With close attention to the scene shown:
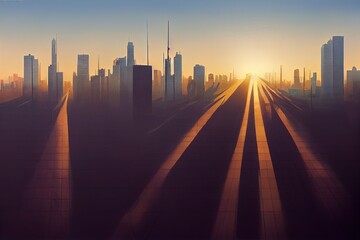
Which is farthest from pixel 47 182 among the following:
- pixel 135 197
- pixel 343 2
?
pixel 343 2

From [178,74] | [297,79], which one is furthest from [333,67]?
[178,74]

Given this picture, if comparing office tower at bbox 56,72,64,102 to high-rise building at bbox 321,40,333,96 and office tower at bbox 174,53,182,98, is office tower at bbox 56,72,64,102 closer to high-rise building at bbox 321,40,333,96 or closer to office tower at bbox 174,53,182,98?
office tower at bbox 174,53,182,98

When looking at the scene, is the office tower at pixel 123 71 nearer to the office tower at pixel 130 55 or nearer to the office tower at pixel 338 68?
the office tower at pixel 130 55

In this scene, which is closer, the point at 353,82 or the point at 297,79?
the point at 353,82

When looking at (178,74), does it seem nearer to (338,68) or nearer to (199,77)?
(199,77)

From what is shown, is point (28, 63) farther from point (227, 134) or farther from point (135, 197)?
point (227, 134)

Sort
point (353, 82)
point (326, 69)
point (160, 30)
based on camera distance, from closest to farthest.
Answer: point (353, 82) < point (326, 69) < point (160, 30)

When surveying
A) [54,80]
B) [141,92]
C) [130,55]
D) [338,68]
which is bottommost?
[141,92]

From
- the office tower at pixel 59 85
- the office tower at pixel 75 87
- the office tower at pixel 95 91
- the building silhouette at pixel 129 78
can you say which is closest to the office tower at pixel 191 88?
the building silhouette at pixel 129 78
